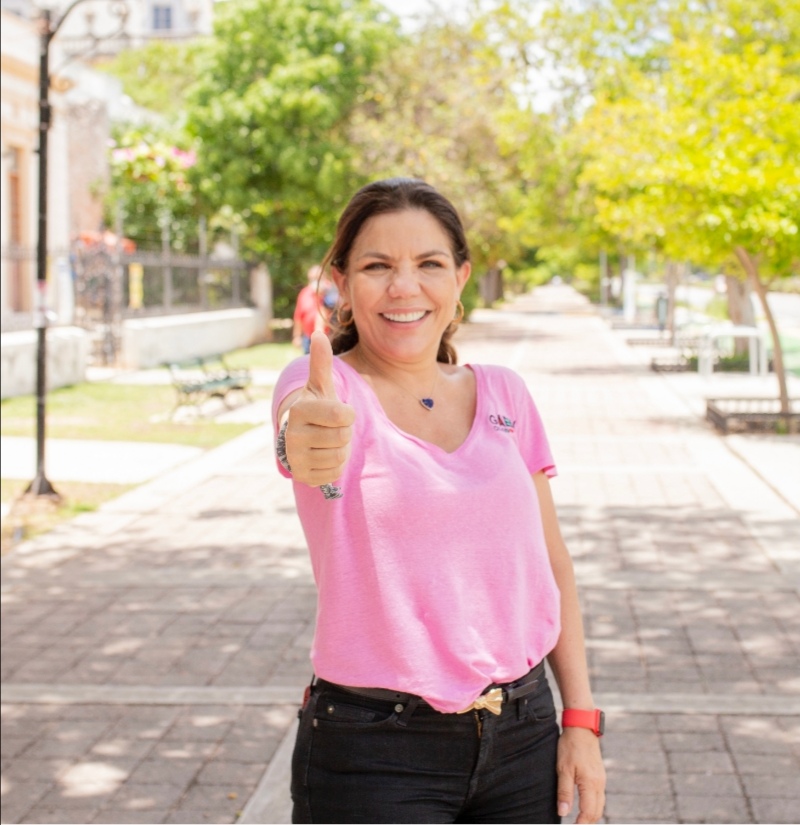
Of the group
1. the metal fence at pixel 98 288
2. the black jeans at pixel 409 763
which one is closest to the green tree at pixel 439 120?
the metal fence at pixel 98 288

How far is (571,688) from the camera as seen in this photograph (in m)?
2.43

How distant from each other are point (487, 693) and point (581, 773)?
0.30 m

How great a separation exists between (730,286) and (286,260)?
12.1 meters

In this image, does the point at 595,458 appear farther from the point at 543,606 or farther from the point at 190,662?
the point at 543,606

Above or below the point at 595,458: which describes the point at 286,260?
above

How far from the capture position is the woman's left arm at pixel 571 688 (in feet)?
7.63

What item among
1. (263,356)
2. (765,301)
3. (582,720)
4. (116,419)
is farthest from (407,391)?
(263,356)

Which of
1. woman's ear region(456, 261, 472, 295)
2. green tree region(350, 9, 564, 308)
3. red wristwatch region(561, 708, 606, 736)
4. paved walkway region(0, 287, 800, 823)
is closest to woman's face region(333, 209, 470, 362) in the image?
woman's ear region(456, 261, 472, 295)

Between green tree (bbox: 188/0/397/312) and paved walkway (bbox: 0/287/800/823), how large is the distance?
17715mm

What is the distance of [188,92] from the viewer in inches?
1150

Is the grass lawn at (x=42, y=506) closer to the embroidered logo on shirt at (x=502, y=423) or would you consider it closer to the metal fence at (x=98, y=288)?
the embroidered logo on shirt at (x=502, y=423)

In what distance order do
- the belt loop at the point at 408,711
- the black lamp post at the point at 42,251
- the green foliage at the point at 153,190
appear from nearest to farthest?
1. the belt loop at the point at 408,711
2. the black lamp post at the point at 42,251
3. the green foliage at the point at 153,190

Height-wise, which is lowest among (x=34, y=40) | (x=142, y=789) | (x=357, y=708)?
(x=142, y=789)

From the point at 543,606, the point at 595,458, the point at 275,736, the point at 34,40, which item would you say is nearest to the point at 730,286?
the point at 595,458
